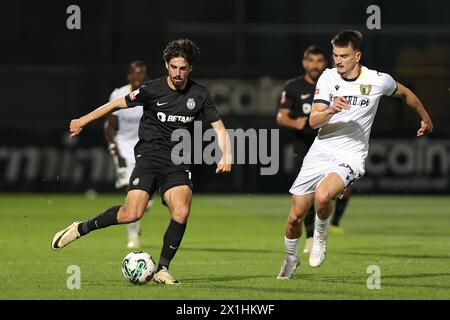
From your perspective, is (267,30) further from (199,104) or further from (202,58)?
(199,104)

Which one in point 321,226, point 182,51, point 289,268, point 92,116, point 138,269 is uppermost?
point 182,51

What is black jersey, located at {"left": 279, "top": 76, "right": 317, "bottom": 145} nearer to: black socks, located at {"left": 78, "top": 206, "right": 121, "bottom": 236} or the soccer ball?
black socks, located at {"left": 78, "top": 206, "right": 121, "bottom": 236}

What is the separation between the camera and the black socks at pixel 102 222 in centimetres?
1066

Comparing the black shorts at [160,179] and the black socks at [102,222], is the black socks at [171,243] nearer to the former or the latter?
the black shorts at [160,179]

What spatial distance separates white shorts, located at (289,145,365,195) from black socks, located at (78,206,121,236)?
162cm

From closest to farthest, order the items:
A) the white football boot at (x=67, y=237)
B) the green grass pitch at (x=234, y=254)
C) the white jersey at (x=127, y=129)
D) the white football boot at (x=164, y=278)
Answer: the green grass pitch at (x=234, y=254) → the white football boot at (x=164, y=278) → the white football boot at (x=67, y=237) → the white jersey at (x=127, y=129)

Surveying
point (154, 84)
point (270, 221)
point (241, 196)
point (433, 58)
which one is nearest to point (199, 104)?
point (154, 84)

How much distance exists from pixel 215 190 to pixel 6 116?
4952 mm

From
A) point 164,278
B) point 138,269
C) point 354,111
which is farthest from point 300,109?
point 138,269

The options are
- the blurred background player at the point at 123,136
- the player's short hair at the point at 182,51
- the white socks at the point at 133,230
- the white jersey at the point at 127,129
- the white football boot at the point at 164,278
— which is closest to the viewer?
the white football boot at the point at 164,278

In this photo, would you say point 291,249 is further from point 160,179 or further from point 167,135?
point 167,135

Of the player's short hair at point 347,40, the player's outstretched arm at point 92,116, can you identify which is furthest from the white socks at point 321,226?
the player's outstretched arm at point 92,116

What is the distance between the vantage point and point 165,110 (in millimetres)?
10586

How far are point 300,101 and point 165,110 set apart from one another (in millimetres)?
3565
